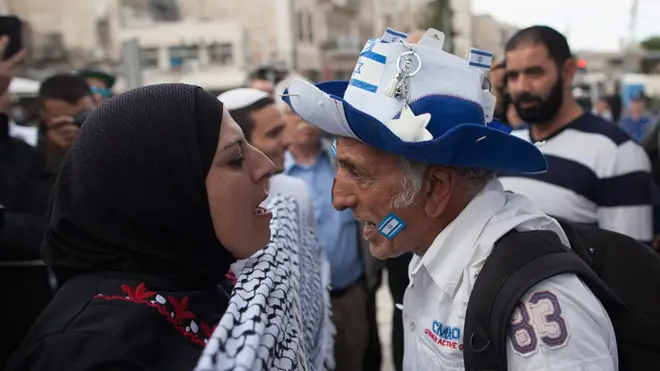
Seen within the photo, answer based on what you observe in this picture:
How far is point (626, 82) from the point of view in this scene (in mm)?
19078

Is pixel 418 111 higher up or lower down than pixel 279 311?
higher up

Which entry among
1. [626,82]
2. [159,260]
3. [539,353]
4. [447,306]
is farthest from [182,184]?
[626,82]

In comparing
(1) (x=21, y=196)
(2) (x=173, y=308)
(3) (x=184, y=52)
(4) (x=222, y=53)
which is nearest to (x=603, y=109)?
(1) (x=21, y=196)

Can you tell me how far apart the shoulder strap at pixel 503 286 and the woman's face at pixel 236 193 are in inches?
24.1

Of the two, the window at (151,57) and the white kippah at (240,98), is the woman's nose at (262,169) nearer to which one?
the white kippah at (240,98)

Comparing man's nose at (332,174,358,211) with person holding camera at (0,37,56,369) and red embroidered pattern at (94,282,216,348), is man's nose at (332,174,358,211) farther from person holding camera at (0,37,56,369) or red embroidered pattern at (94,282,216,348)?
person holding camera at (0,37,56,369)

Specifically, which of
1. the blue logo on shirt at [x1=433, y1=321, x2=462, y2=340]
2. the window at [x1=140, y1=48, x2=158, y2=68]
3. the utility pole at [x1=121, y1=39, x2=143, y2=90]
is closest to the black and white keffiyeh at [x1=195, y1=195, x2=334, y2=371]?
the blue logo on shirt at [x1=433, y1=321, x2=462, y2=340]

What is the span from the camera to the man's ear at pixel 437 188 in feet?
5.08

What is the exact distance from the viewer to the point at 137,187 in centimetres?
143

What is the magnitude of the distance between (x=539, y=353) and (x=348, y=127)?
0.69 m

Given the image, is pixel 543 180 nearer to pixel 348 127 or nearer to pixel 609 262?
pixel 609 262

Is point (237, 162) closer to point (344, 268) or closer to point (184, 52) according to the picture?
point (344, 268)

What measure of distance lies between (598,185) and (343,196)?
5.25 ft

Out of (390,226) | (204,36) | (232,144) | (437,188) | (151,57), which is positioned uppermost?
(232,144)
